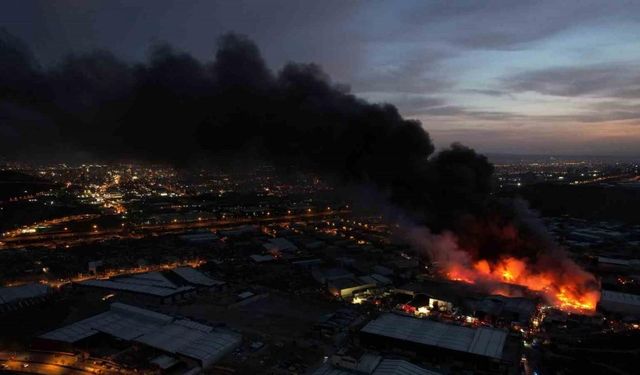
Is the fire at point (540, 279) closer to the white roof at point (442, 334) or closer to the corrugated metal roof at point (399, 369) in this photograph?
the white roof at point (442, 334)

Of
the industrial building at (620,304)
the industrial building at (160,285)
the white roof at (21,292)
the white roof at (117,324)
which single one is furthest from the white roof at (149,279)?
the industrial building at (620,304)

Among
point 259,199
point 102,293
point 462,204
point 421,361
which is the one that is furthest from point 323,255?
point 259,199

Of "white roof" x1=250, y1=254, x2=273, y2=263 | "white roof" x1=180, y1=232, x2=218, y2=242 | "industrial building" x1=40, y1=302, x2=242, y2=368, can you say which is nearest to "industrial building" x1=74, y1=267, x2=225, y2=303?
"industrial building" x1=40, y1=302, x2=242, y2=368

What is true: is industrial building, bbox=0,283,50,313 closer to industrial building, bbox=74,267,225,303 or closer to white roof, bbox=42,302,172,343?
industrial building, bbox=74,267,225,303

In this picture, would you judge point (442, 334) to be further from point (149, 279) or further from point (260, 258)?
point (260, 258)

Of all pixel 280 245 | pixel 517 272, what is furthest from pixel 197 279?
pixel 517 272
